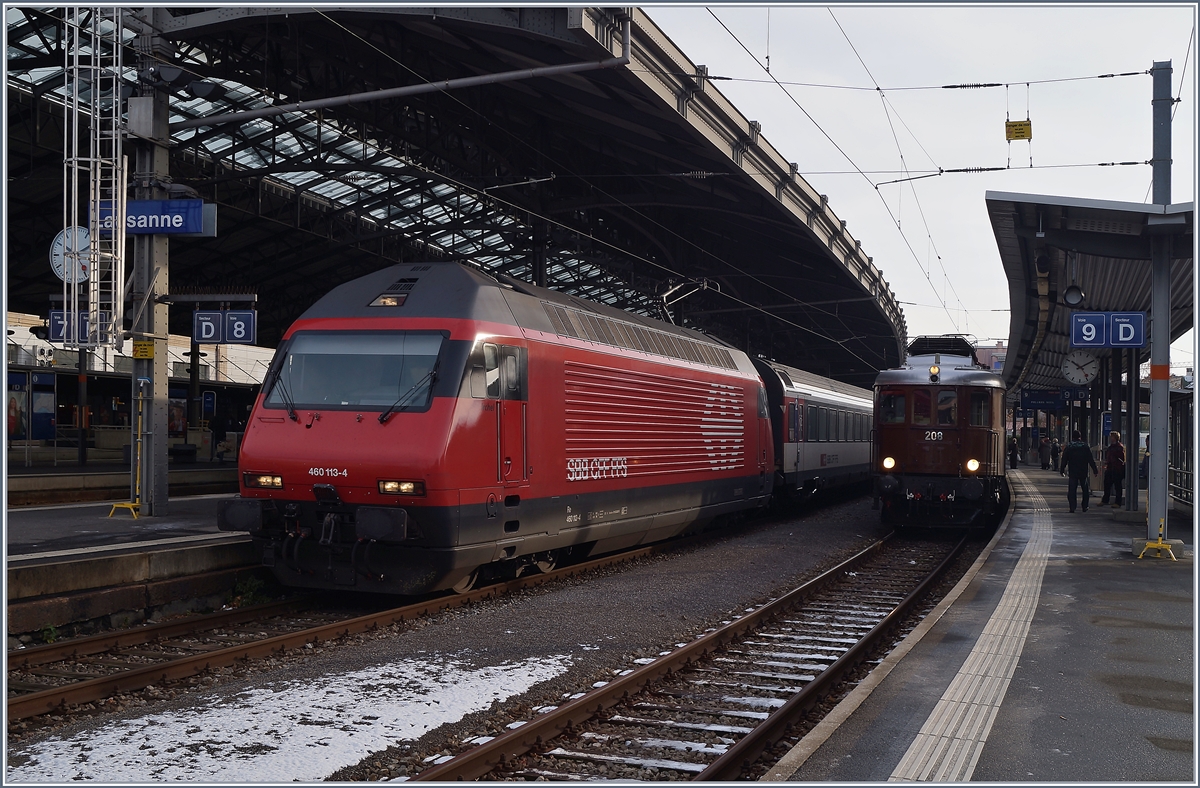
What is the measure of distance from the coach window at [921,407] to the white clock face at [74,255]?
45.4 ft

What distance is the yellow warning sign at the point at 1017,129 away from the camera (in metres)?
16.7

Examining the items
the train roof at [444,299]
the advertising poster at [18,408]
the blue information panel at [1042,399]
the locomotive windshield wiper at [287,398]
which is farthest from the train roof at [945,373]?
the advertising poster at [18,408]

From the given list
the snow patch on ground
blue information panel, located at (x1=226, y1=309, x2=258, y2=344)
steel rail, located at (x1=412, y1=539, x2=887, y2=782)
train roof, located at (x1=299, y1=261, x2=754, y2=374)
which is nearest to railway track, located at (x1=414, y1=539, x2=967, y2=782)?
steel rail, located at (x1=412, y1=539, x2=887, y2=782)

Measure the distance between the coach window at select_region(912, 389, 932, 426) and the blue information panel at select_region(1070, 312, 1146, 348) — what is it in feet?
14.1

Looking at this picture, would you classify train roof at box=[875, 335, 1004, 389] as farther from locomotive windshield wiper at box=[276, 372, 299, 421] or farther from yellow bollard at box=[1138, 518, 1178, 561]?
locomotive windshield wiper at box=[276, 372, 299, 421]

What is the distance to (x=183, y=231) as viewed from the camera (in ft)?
47.7

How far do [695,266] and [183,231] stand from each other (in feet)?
70.3

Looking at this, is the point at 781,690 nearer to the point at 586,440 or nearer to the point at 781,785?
the point at 781,785

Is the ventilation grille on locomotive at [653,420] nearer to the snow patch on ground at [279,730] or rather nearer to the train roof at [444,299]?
the train roof at [444,299]

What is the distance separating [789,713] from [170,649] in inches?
207

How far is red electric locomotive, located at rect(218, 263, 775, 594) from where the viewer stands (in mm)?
9695

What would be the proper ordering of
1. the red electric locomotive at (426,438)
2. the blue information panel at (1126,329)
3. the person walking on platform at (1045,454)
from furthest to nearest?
the person walking on platform at (1045,454), the blue information panel at (1126,329), the red electric locomotive at (426,438)

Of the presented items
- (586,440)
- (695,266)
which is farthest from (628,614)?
(695,266)

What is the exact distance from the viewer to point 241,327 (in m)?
15.6
